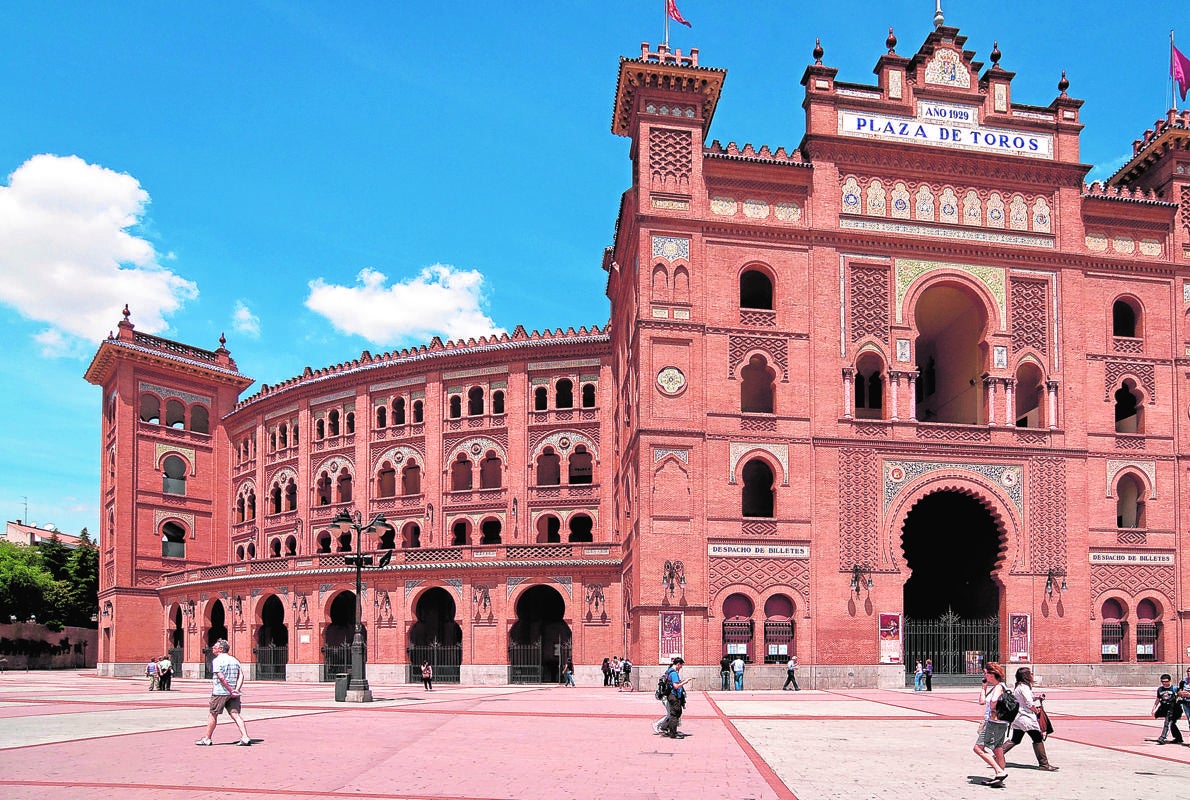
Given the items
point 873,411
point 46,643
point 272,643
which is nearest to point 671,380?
point 873,411

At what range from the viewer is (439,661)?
42.5 metres

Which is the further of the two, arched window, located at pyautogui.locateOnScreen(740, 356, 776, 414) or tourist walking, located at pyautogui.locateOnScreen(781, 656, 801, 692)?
arched window, located at pyautogui.locateOnScreen(740, 356, 776, 414)

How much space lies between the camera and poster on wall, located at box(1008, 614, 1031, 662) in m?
35.3

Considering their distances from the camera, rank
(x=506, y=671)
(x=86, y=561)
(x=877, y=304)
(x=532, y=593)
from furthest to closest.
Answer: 1. (x=86, y=561)
2. (x=532, y=593)
3. (x=506, y=671)
4. (x=877, y=304)

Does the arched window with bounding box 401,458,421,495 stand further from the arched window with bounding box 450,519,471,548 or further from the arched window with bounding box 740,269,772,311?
the arched window with bounding box 740,269,772,311

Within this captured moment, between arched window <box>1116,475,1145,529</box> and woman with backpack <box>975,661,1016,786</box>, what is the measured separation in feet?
89.3

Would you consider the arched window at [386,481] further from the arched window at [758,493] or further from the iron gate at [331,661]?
the arched window at [758,493]

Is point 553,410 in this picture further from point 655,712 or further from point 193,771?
Answer: point 193,771

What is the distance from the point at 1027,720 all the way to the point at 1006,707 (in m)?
0.79

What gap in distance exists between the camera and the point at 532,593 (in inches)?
1794

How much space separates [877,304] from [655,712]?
61.3ft

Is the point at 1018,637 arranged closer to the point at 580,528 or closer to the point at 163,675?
the point at 580,528

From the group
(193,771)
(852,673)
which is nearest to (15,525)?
(852,673)

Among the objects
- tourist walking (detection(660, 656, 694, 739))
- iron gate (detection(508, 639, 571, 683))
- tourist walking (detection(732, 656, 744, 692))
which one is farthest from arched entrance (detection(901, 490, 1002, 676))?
tourist walking (detection(660, 656, 694, 739))
